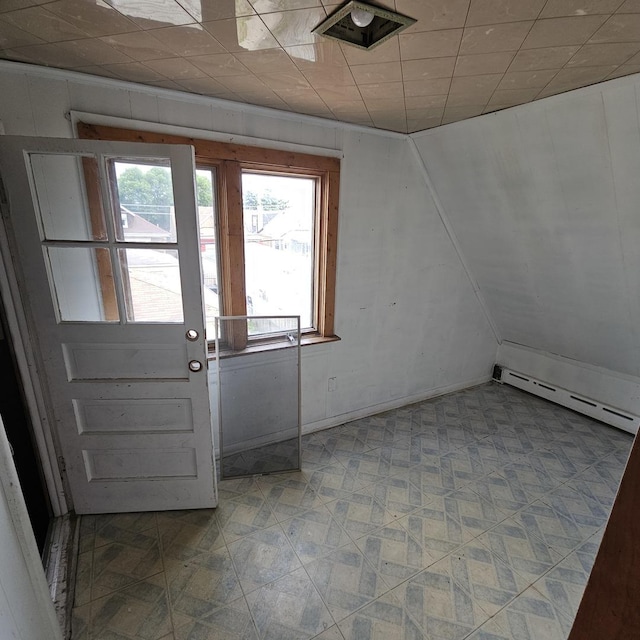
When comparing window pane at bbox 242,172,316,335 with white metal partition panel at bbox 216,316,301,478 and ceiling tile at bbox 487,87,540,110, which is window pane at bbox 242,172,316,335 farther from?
ceiling tile at bbox 487,87,540,110

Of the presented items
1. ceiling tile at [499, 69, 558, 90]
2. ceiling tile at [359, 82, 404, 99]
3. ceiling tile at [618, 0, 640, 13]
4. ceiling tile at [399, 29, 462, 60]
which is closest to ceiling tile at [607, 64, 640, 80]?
ceiling tile at [499, 69, 558, 90]

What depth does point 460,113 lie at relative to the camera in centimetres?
203

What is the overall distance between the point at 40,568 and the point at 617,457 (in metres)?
3.47

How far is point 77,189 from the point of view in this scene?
5.49 feet

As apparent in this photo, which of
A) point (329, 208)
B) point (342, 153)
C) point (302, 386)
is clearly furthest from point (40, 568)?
point (342, 153)

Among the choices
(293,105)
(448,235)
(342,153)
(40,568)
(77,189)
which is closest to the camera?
(40,568)

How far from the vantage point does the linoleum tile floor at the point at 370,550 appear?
148 centimetres

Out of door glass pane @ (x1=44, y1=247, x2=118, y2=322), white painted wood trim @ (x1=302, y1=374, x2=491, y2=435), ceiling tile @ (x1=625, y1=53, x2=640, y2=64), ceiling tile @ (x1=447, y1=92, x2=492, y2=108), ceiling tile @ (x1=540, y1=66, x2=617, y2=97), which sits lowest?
white painted wood trim @ (x1=302, y1=374, x2=491, y2=435)

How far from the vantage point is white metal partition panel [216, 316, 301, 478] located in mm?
2316

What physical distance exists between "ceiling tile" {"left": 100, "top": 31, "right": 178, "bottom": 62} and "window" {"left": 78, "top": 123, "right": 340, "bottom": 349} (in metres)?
0.49

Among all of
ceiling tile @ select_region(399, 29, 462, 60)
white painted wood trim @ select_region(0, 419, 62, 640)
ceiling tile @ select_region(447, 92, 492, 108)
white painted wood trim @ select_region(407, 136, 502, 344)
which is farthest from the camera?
white painted wood trim @ select_region(407, 136, 502, 344)

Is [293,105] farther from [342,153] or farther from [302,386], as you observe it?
[302,386]

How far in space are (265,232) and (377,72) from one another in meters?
1.20

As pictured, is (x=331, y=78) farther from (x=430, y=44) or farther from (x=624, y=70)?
(x=624, y=70)
